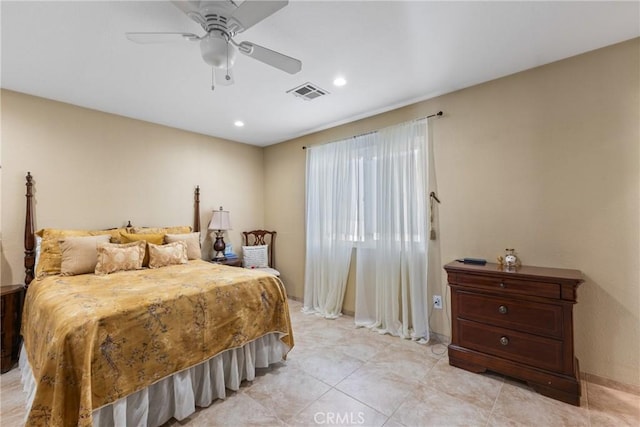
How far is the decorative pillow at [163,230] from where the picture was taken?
10.6ft

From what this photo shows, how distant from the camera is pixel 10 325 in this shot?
2342 mm

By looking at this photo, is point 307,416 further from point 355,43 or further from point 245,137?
point 245,137

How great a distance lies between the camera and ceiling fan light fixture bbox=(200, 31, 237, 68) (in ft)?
5.18

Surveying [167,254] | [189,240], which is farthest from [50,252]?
[189,240]

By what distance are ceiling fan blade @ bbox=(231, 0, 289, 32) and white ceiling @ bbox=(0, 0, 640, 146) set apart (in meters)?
0.31

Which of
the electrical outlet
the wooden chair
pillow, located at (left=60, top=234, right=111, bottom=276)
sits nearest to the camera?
pillow, located at (left=60, top=234, right=111, bottom=276)

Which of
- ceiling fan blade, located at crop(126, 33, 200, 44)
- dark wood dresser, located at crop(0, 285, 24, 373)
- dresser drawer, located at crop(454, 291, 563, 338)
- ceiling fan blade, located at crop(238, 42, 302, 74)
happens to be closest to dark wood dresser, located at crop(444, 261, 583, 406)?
dresser drawer, located at crop(454, 291, 563, 338)

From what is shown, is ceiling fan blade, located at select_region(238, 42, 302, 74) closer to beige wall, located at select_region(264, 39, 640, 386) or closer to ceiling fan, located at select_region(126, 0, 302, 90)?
ceiling fan, located at select_region(126, 0, 302, 90)

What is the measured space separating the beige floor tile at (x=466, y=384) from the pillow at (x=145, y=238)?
285 centimetres

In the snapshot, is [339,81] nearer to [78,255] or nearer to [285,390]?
[285,390]

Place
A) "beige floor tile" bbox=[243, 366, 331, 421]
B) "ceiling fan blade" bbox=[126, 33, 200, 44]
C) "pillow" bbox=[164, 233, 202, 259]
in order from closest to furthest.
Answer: "ceiling fan blade" bbox=[126, 33, 200, 44] < "beige floor tile" bbox=[243, 366, 331, 421] < "pillow" bbox=[164, 233, 202, 259]

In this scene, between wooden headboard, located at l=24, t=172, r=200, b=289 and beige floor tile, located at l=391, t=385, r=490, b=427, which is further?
wooden headboard, located at l=24, t=172, r=200, b=289

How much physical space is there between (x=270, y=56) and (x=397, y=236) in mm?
2151

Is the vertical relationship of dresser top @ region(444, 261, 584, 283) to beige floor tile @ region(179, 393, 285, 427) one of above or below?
above
